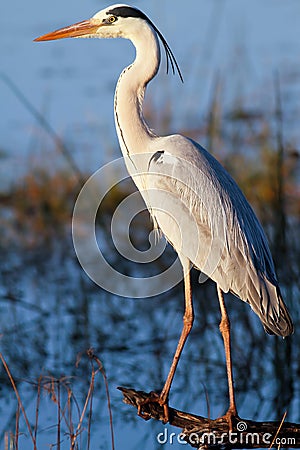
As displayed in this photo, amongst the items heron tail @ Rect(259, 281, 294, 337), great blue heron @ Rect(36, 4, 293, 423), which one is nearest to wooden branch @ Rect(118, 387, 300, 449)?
great blue heron @ Rect(36, 4, 293, 423)

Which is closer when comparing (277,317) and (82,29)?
(277,317)

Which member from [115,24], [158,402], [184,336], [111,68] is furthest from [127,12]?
[111,68]

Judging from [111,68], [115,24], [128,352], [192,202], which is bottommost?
[128,352]

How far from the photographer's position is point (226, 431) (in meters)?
3.92

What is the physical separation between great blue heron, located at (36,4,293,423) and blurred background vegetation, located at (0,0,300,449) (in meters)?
0.75

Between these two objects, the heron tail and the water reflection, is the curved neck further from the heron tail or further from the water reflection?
the water reflection

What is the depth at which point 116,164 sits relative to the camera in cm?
807

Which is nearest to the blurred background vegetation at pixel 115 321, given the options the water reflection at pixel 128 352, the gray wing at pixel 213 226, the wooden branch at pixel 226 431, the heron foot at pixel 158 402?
the water reflection at pixel 128 352

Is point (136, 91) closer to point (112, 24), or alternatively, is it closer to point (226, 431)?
A: point (112, 24)

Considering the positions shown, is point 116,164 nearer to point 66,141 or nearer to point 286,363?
point 66,141

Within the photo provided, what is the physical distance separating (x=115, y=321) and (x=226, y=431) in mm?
2681

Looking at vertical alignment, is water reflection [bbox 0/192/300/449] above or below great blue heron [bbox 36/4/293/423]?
below

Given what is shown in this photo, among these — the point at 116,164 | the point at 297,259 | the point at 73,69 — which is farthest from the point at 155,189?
the point at 73,69

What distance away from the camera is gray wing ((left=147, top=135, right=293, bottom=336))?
416 cm
